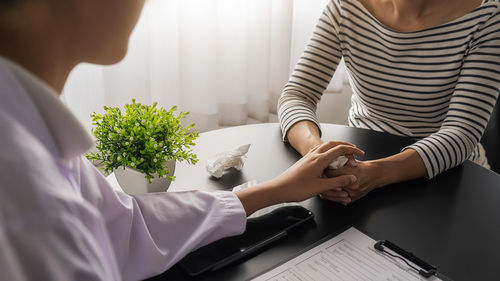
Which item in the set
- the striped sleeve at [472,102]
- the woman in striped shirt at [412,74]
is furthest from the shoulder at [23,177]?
the striped sleeve at [472,102]

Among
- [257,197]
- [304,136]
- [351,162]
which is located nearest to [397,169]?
[351,162]

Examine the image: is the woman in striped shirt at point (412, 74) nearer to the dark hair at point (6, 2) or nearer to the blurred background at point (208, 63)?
the dark hair at point (6, 2)

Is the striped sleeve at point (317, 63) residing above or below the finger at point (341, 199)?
above

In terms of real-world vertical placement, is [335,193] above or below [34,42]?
below

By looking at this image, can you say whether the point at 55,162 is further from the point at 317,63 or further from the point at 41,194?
the point at 317,63

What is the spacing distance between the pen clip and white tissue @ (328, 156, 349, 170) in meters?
0.28

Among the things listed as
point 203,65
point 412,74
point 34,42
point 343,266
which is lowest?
point 343,266

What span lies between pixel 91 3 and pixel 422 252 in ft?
2.28

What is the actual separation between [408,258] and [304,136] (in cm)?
53

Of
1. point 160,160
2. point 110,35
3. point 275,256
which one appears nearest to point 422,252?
point 275,256

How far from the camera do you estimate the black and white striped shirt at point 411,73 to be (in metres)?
1.21

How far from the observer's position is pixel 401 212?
91 centimetres

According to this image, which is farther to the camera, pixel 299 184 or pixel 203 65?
pixel 203 65

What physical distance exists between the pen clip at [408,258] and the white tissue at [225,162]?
0.42 m
